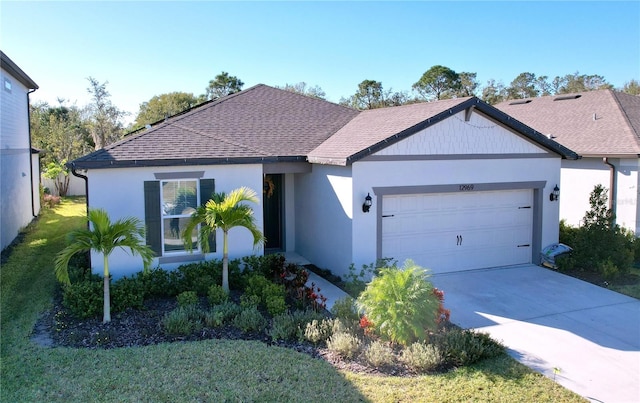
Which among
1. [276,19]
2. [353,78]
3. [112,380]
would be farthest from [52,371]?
[353,78]

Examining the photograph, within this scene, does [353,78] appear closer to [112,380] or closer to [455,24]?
[455,24]

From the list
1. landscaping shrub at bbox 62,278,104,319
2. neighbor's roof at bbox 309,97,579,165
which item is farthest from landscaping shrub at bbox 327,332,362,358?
landscaping shrub at bbox 62,278,104,319

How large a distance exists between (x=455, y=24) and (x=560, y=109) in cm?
542

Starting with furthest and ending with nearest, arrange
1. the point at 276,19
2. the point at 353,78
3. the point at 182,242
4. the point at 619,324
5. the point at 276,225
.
→ 1. the point at 353,78
2. the point at 276,19
3. the point at 276,225
4. the point at 182,242
5. the point at 619,324

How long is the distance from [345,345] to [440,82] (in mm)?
44059

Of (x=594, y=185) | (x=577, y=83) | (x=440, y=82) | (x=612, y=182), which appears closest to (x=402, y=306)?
(x=612, y=182)

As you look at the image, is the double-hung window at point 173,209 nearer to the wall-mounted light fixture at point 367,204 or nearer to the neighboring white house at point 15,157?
the wall-mounted light fixture at point 367,204

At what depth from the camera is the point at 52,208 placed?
2375cm

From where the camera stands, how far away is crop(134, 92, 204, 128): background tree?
1818 inches

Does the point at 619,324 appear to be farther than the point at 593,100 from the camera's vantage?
No

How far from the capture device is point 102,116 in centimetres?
3509

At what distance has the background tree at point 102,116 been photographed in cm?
3438

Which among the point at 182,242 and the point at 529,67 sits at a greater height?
the point at 529,67

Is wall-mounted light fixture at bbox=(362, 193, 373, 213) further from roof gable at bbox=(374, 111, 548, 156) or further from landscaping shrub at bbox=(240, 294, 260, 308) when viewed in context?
landscaping shrub at bbox=(240, 294, 260, 308)
